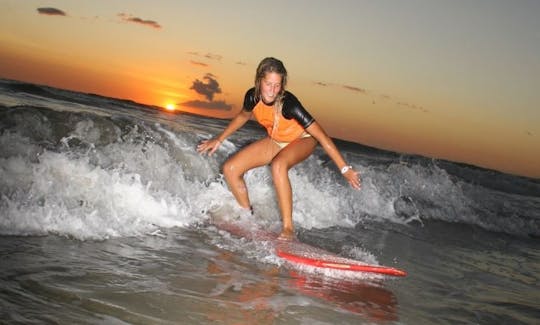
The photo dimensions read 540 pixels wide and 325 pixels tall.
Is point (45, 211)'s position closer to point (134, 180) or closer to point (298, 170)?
point (134, 180)

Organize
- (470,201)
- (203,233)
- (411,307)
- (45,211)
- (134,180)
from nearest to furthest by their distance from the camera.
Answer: (411,307) < (45,211) < (203,233) < (134,180) < (470,201)

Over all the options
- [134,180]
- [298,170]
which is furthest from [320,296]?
[298,170]

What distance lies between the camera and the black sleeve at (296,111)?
5.59 meters

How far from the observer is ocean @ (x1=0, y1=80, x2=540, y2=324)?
3.22 metres

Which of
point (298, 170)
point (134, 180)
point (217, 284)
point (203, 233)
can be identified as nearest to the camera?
point (217, 284)

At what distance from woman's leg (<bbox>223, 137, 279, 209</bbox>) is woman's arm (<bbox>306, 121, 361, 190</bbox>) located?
78cm

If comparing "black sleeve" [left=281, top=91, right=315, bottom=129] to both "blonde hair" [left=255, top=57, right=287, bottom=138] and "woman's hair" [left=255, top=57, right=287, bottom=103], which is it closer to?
"blonde hair" [left=255, top=57, right=287, bottom=138]

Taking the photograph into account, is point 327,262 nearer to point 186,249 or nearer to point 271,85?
point 186,249

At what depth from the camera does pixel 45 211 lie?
14.9ft

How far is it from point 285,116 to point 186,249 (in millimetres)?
2104

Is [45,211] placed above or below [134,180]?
below

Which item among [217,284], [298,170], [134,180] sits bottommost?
[217,284]

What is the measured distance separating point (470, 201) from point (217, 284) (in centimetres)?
1157

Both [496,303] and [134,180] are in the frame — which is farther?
[134,180]
